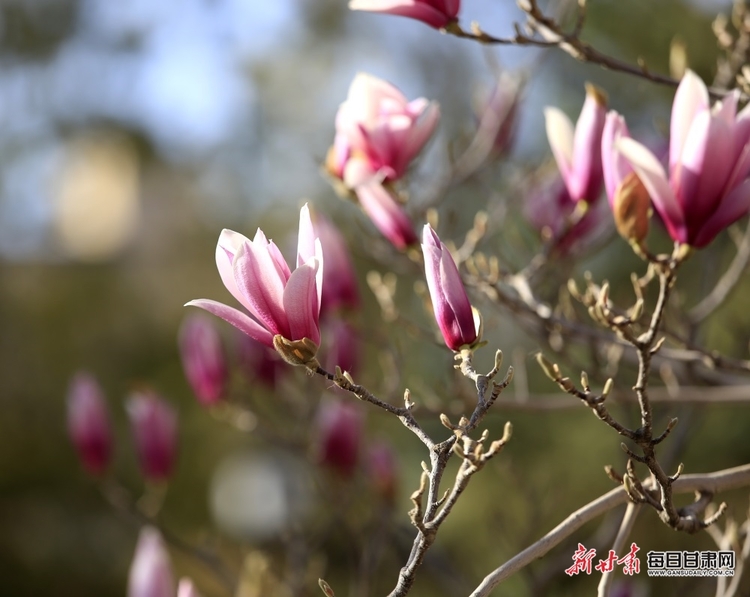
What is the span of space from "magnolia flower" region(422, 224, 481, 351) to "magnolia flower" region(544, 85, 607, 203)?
0.30m

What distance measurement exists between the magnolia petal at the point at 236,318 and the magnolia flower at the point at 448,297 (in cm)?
12

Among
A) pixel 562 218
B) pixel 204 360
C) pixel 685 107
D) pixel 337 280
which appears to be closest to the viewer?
pixel 685 107

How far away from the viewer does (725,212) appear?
65 centimetres

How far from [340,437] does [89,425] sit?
0.44m

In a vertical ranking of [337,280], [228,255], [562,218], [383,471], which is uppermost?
[228,255]

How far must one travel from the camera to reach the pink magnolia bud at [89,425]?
1403mm

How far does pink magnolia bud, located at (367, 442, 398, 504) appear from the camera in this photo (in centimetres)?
145

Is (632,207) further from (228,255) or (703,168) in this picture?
(228,255)

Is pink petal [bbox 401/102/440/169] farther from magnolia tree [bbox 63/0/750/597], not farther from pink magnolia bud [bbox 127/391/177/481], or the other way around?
pink magnolia bud [bbox 127/391/177/481]

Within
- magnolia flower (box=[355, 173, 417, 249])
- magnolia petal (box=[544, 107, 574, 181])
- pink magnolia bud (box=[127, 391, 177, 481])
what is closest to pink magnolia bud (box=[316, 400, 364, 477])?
pink magnolia bud (box=[127, 391, 177, 481])

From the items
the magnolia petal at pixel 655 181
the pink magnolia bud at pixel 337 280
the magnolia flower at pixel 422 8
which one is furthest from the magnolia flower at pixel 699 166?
the pink magnolia bud at pixel 337 280

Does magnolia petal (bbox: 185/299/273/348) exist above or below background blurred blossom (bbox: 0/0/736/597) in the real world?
above

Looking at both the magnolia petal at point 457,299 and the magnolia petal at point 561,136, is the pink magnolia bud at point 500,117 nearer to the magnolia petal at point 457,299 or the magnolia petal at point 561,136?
the magnolia petal at point 561,136

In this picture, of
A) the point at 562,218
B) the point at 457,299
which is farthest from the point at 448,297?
the point at 562,218
